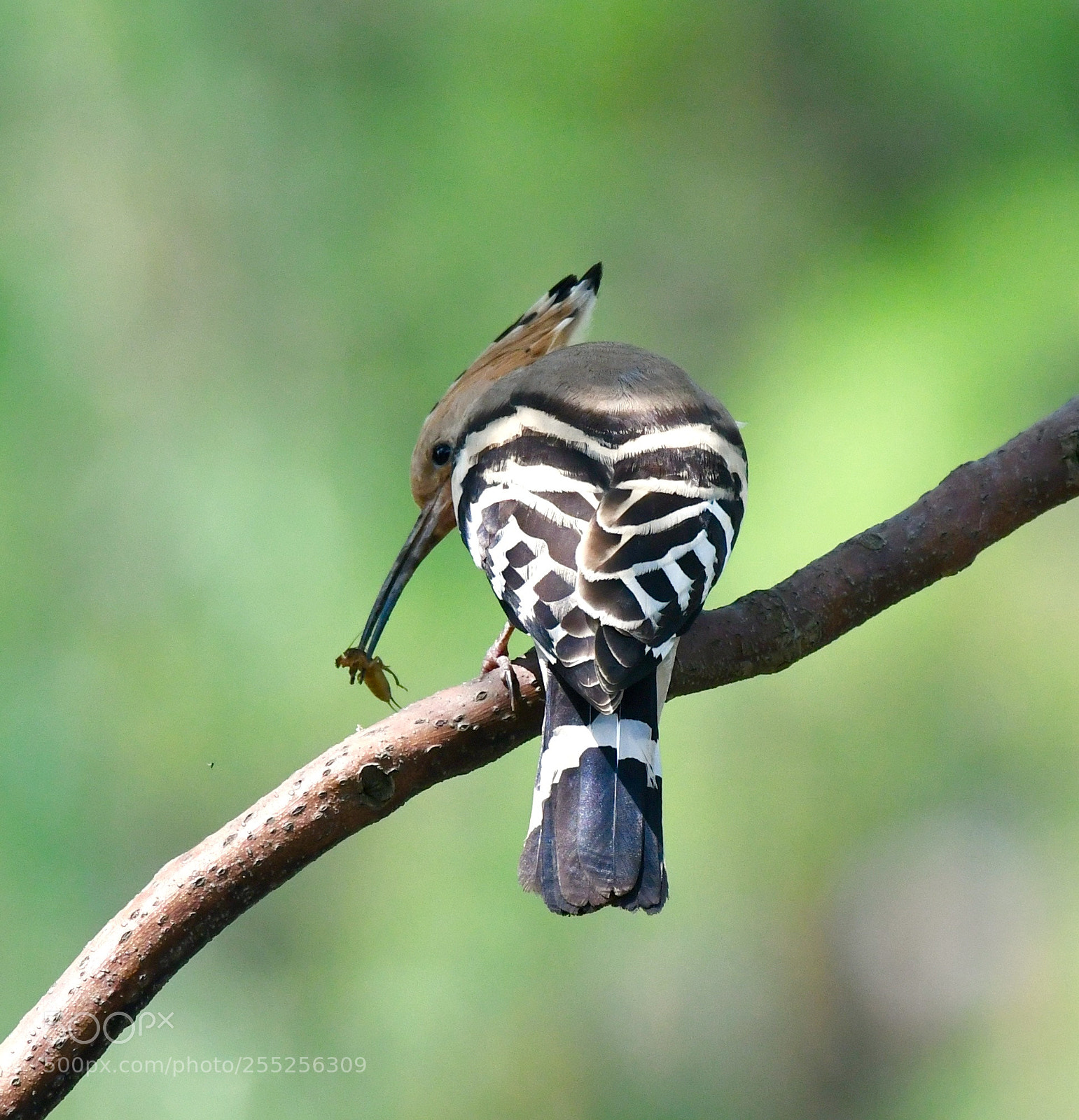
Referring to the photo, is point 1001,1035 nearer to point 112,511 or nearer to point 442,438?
point 442,438

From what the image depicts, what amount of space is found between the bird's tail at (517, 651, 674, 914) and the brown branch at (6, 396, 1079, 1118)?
0.27 feet

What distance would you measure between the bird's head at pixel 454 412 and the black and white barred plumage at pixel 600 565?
0.84ft

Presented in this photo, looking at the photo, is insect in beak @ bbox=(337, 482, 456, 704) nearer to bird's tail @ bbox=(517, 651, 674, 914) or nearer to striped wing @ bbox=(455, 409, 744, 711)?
striped wing @ bbox=(455, 409, 744, 711)

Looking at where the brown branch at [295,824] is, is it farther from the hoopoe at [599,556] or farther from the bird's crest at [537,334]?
the bird's crest at [537,334]

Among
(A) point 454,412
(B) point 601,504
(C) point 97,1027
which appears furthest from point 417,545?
(C) point 97,1027

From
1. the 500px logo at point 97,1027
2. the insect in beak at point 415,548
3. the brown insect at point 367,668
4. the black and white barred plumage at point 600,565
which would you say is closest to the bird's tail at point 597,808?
the black and white barred plumage at point 600,565

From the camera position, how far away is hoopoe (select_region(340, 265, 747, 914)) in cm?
131

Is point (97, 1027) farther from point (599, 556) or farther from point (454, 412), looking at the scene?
point (454, 412)

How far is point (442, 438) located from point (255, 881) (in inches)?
34.4

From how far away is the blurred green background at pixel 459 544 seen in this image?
13.4 ft

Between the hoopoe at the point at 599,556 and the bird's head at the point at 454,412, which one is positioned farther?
the bird's head at the point at 454,412

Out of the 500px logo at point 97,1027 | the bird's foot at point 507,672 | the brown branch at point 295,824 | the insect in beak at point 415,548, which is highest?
the insect in beak at point 415,548

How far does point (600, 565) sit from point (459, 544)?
2.91 metres

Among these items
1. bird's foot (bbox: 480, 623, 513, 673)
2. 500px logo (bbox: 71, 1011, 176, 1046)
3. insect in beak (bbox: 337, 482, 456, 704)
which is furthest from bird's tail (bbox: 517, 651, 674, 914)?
insect in beak (bbox: 337, 482, 456, 704)
